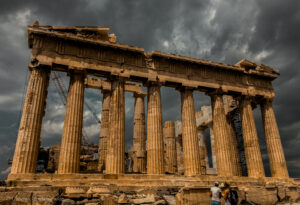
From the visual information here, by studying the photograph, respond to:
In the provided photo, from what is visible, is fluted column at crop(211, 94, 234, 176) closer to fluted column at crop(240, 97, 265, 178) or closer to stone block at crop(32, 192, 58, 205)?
fluted column at crop(240, 97, 265, 178)

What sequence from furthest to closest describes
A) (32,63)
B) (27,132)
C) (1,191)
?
(32,63) → (27,132) → (1,191)

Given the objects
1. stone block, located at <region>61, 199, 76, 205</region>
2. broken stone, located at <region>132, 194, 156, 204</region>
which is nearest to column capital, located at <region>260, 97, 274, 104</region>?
broken stone, located at <region>132, 194, 156, 204</region>

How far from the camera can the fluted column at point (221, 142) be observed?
20141mm

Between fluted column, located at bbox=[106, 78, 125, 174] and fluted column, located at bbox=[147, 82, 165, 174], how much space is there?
2.22 metres

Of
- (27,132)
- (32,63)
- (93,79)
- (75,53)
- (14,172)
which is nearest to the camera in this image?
(14,172)

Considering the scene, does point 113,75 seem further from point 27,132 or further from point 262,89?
point 262,89

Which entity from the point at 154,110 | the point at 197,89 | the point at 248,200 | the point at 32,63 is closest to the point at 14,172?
the point at 32,63

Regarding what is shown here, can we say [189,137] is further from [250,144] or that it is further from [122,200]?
[122,200]

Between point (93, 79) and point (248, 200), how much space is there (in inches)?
669

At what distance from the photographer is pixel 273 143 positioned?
22.8 metres

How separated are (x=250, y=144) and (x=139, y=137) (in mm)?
10275

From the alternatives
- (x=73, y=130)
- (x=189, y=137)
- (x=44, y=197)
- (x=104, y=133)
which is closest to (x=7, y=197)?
(x=44, y=197)

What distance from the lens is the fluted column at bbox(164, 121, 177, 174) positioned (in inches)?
1070

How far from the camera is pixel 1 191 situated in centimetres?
1135
